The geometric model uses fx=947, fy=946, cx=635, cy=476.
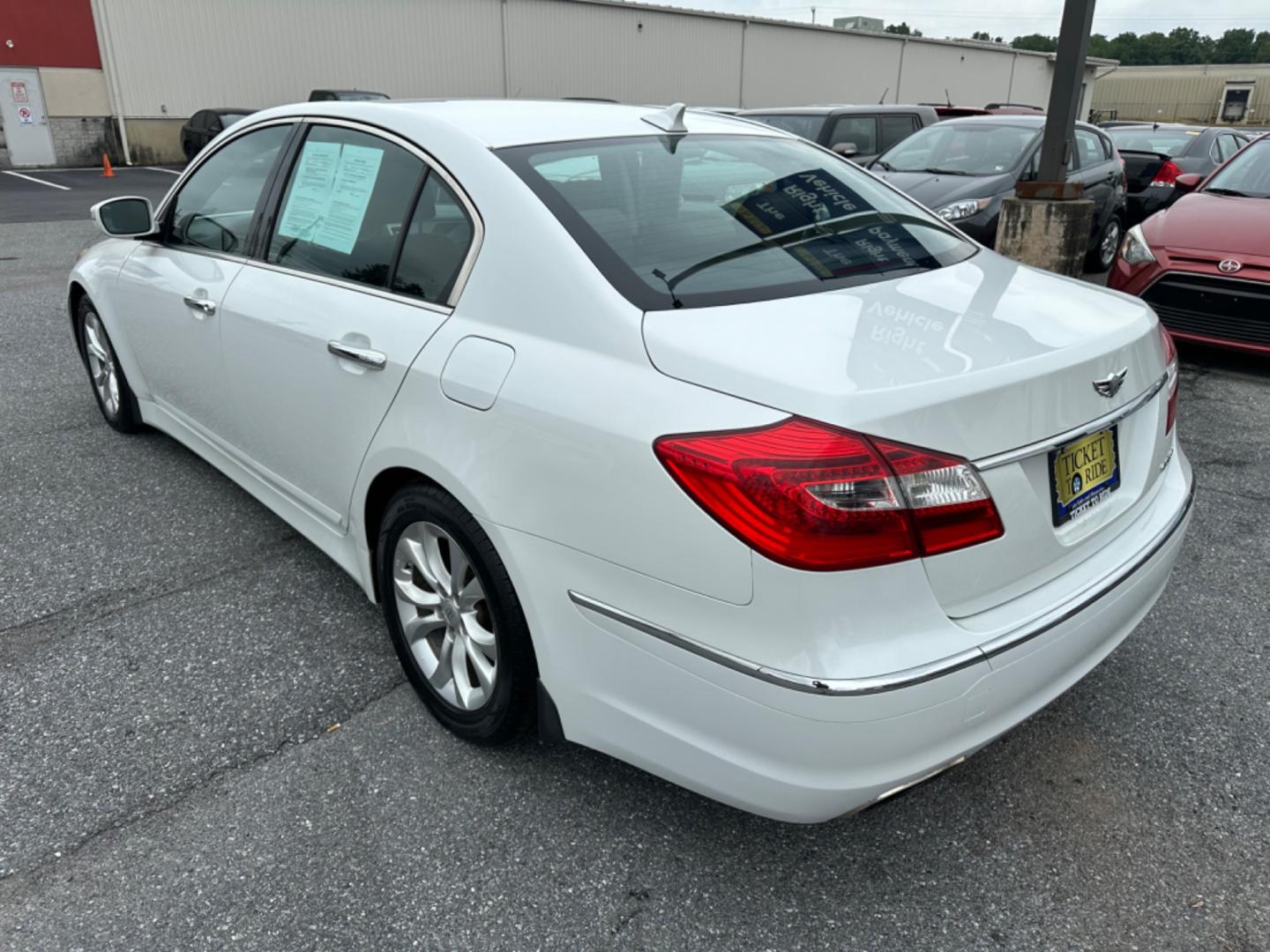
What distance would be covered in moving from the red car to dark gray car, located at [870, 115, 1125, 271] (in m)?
1.75

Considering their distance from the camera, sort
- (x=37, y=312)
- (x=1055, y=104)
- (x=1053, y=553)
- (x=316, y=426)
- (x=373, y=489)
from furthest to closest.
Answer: (x=37, y=312), (x=1055, y=104), (x=316, y=426), (x=373, y=489), (x=1053, y=553)

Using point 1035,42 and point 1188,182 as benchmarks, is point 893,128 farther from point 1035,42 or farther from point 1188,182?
point 1035,42

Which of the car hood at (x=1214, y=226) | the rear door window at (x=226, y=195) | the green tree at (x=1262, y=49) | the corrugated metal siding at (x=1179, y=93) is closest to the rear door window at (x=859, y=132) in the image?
the car hood at (x=1214, y=226)

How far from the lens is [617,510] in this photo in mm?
1852

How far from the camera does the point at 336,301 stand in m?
2.69

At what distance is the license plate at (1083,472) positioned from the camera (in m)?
1.97

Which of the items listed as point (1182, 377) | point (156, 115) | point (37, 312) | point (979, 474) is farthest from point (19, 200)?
point (979, 474)

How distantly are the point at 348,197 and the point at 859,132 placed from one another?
32.0 feet

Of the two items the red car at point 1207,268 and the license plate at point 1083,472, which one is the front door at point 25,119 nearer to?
the red car at point 1207,268

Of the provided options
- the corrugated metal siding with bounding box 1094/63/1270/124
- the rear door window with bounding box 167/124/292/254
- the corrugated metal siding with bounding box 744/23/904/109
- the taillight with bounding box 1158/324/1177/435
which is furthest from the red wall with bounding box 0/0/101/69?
the corrugated metal siding with bounding box 1094/63/1270/124

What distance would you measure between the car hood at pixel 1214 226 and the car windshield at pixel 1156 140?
6727 millimetres

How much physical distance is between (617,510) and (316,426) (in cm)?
132

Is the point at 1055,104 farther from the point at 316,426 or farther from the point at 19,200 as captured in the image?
the point at 19,200

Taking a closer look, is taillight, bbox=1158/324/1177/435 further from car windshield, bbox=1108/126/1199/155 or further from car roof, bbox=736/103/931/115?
car windshield, bbox=1108/126/1199/155
